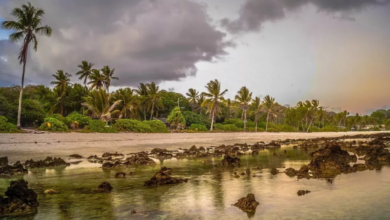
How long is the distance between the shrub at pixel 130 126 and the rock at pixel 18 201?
1487 inches

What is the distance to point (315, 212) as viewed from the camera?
8320mm

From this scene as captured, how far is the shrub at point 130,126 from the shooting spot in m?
47.4

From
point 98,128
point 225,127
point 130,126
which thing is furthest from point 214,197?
point 225,127

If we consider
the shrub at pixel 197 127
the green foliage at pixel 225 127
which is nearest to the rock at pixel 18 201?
the shrub at pixel 197 127

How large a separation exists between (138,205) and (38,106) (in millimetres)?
44276

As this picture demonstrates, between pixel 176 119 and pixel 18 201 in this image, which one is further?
pixel 176 119

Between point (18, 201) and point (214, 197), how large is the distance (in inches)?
236

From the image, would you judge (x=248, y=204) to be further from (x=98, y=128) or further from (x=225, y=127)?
(x=225, y=127)

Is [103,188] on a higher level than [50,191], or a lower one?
higher

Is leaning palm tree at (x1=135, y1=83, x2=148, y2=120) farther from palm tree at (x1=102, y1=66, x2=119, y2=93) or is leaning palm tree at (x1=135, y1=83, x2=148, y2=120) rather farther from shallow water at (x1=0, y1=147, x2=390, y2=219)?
shallow water at (x1=0, y1=147, x2=390, y2=219)

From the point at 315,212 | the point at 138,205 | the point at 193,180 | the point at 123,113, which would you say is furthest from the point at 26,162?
the point at 123,113

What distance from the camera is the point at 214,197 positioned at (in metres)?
10.4

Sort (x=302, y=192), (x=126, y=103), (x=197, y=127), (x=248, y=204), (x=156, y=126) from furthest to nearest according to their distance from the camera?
(x=197, y=127)
(x=126, y=103)
(x=156, y=126)
(x=302, y=192)
(x=248, y=204)

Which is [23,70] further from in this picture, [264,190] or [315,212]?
[315,212]
